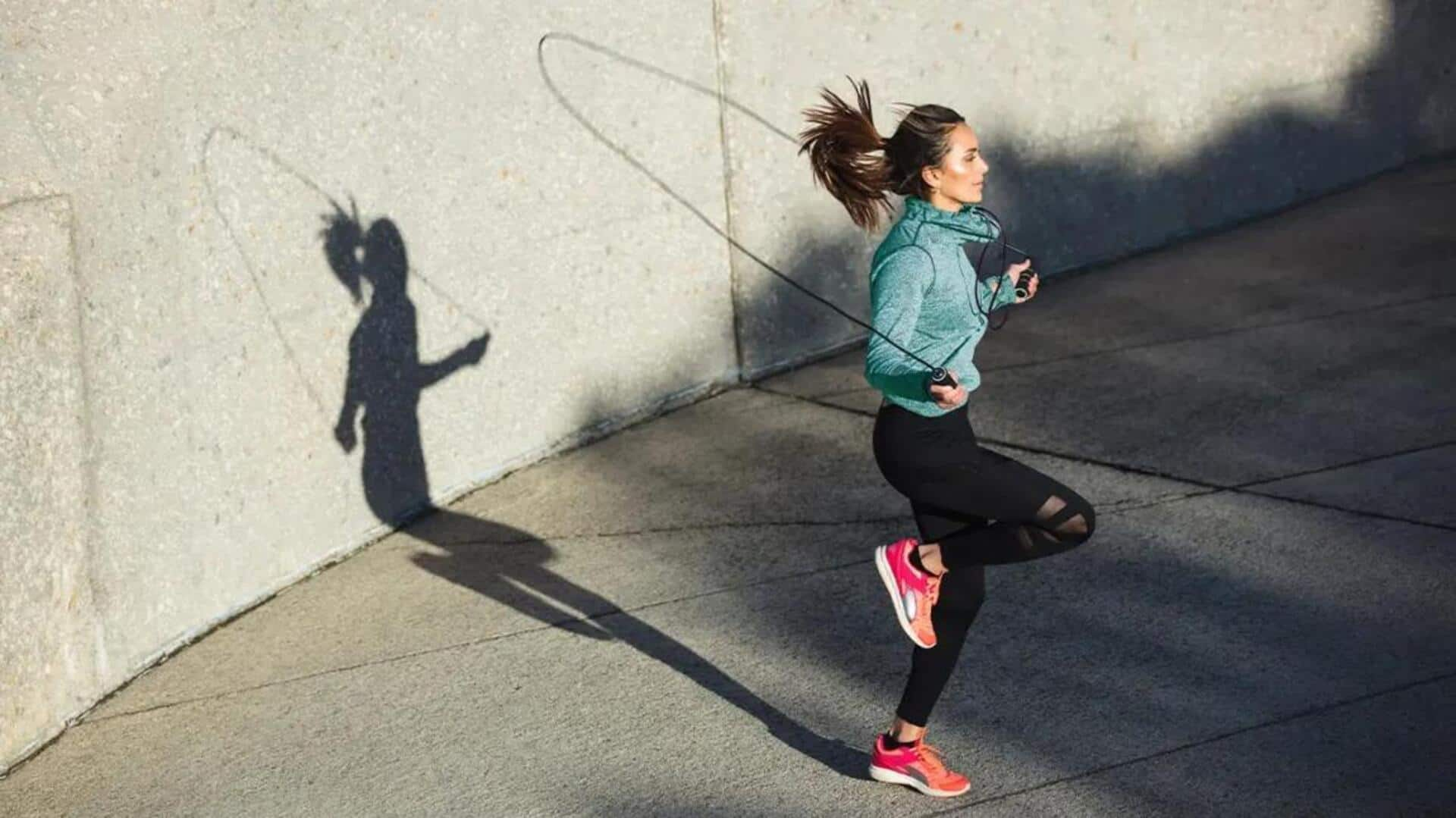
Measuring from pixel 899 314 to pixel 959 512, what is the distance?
52 centimetres

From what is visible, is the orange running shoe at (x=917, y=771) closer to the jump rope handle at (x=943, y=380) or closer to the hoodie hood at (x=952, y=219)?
the jump rope handle at (x=943, y=380)

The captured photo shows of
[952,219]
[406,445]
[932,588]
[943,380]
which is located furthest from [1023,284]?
[406,445]

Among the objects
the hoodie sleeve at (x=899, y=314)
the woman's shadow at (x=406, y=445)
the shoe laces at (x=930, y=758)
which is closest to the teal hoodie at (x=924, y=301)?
the hoodie sleeve at (x=899, y=314)

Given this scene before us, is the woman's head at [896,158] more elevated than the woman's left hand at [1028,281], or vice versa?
the woman's head at [896,158]

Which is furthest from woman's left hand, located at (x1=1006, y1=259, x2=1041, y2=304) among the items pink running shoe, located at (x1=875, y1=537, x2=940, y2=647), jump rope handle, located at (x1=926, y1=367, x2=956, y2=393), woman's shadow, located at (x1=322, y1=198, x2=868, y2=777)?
woman's shadow, located at (x1=322, y1=198, x2=868, y2=777)

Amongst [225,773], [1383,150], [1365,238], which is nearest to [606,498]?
[225,773]

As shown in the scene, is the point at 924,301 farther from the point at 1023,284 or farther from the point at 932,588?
the point at 932,588

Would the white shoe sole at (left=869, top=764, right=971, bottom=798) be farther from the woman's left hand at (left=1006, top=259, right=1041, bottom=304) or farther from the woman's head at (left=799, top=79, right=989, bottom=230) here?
the woman's head at (left=799, top=79, right=989, bottom=230)

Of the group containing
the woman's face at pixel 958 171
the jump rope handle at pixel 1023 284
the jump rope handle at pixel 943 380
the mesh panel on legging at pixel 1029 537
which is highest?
the woman's face at pixel 958 171

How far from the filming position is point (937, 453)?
4.52 metres

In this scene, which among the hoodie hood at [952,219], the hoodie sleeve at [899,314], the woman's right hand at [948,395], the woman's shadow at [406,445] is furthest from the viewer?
the woman's shadow at [406,445]

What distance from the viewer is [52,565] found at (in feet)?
17.7

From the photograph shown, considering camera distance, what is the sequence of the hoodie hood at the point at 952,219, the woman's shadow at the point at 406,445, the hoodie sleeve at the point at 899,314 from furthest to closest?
1. the woman's shadow at the point at 406,445
2. the hoodie hood at the point at 952,219
3. the hoodie sleeve at the point at 899,314

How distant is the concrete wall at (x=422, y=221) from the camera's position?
214 inches
